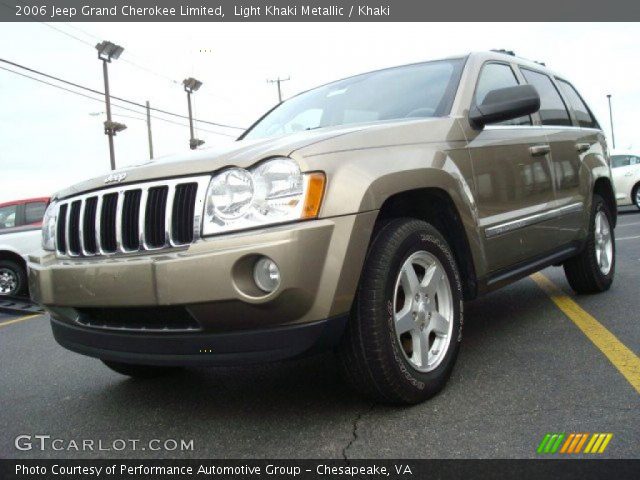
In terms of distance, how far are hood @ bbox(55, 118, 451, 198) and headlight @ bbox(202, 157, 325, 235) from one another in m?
0.05

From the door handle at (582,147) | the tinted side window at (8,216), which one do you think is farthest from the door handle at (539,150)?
the tinted side window at (8,216)

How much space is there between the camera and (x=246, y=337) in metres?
2.22

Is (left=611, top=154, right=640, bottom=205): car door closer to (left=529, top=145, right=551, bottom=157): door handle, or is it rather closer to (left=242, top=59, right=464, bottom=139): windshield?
(left=529, top=145, right=551, bottom=157): door handle

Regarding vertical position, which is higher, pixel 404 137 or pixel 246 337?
pixel 404 137

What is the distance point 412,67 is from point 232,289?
223 cm

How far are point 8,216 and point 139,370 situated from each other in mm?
8471

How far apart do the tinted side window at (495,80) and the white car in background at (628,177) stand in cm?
1340

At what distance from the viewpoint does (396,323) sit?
2.49m

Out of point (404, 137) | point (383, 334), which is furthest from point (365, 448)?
point (404, 137)

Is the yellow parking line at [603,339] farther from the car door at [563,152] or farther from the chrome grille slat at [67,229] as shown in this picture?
the chrome grille slat at [67,229]

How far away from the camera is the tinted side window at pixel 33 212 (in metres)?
10.3

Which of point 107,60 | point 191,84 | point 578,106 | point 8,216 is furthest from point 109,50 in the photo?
point 578,106
